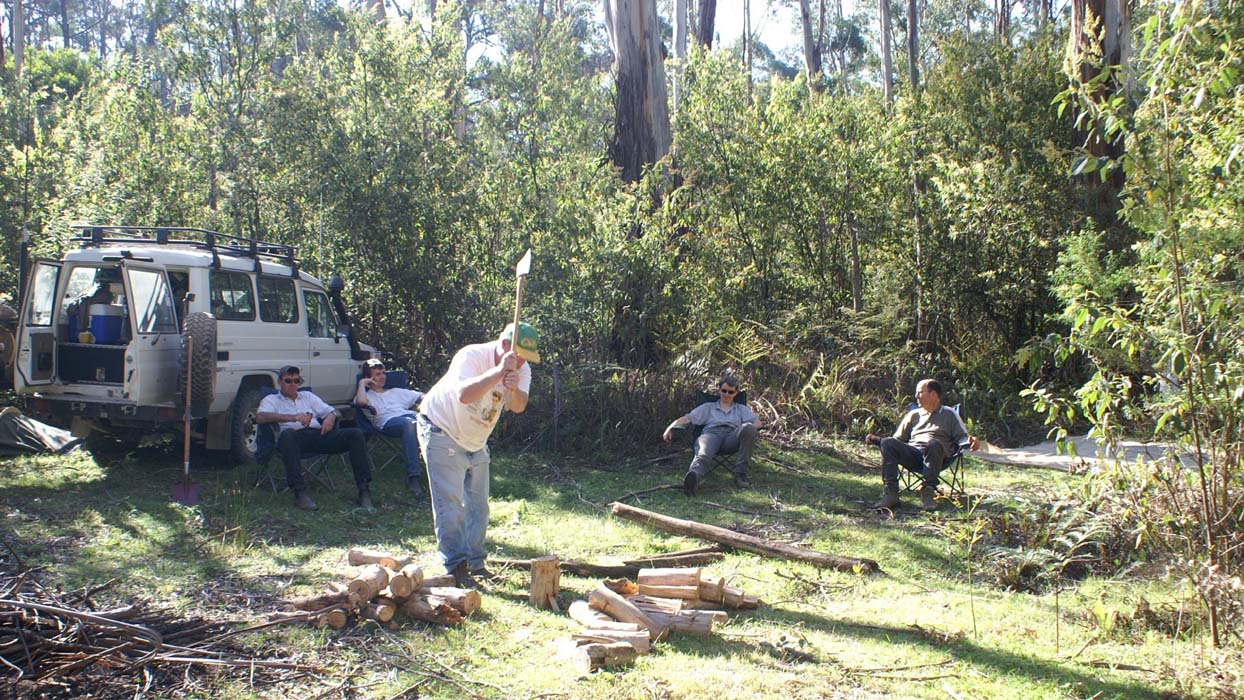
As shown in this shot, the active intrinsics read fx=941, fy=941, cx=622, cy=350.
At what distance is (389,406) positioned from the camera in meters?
8.90

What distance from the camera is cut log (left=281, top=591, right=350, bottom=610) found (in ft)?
16.0

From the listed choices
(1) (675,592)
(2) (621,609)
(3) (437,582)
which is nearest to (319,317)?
(3) (437,582)

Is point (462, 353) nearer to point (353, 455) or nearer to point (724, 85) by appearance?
point (353, 455)

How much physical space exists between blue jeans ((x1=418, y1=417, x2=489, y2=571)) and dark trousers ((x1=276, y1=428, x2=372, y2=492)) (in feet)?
7.96

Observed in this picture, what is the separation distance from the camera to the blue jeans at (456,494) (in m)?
5.56

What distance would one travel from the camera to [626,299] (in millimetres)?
11203

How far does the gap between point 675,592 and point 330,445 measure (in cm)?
398

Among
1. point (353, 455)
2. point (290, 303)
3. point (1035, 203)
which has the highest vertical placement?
point (1035, 203)

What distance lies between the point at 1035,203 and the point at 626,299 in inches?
228

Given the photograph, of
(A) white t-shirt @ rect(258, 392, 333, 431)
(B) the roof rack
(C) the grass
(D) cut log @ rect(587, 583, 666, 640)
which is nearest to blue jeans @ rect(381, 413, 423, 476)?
(C) the grass

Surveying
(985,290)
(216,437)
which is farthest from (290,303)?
(985,290)

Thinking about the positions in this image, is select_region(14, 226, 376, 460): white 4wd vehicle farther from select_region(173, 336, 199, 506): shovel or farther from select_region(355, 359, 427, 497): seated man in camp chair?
select_region(355, 359, 427, 497): seated man in camp chair

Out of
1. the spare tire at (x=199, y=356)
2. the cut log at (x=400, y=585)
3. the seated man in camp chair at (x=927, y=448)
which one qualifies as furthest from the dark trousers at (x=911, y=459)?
the spare tire at (x=199, y=356)

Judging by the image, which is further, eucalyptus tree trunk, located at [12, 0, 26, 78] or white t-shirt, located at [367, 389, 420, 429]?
eucalyptus tree trunk, located at [12, 0, 26, 78]
